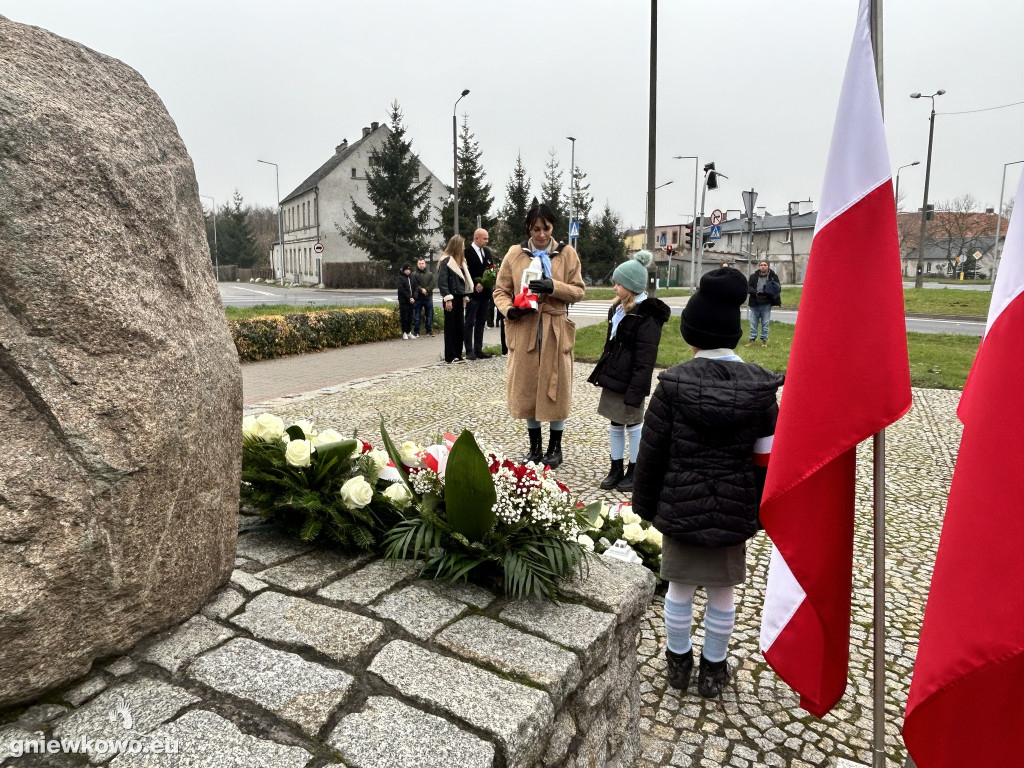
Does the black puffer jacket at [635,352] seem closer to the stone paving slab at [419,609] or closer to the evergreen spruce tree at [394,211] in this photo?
the stone paving slab at [419,609]

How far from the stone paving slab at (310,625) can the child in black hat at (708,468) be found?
3.99ft

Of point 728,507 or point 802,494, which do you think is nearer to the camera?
point 802,494

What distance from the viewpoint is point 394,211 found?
38.9 m

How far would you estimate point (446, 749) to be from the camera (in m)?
1.57

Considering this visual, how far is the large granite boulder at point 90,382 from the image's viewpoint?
159 centimetres

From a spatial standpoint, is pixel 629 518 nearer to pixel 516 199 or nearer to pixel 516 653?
pixel 516 653

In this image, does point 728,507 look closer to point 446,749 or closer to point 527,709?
point 527,709

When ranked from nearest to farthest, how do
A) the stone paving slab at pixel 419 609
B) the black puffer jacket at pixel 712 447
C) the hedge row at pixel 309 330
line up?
the stone paving slab at pixel 419 609 < the black puffer jacket at pixel 712 447 < the hedge row at pixel 309 330

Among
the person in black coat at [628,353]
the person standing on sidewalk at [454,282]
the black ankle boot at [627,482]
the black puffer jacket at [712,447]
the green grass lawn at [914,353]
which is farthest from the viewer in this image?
the person standing on sidewalk at [454,282]

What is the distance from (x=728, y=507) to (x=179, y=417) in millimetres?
1914

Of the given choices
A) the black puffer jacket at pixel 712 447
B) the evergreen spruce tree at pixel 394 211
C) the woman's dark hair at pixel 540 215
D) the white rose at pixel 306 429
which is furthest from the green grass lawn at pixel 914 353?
the evergreen spruce tree at pixel 394 211

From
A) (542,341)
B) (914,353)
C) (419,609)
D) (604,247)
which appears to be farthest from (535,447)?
(604,247)

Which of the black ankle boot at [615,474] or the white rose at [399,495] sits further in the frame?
the black ankle boot at [615,474]

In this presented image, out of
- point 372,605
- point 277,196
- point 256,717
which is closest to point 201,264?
point 372,605
